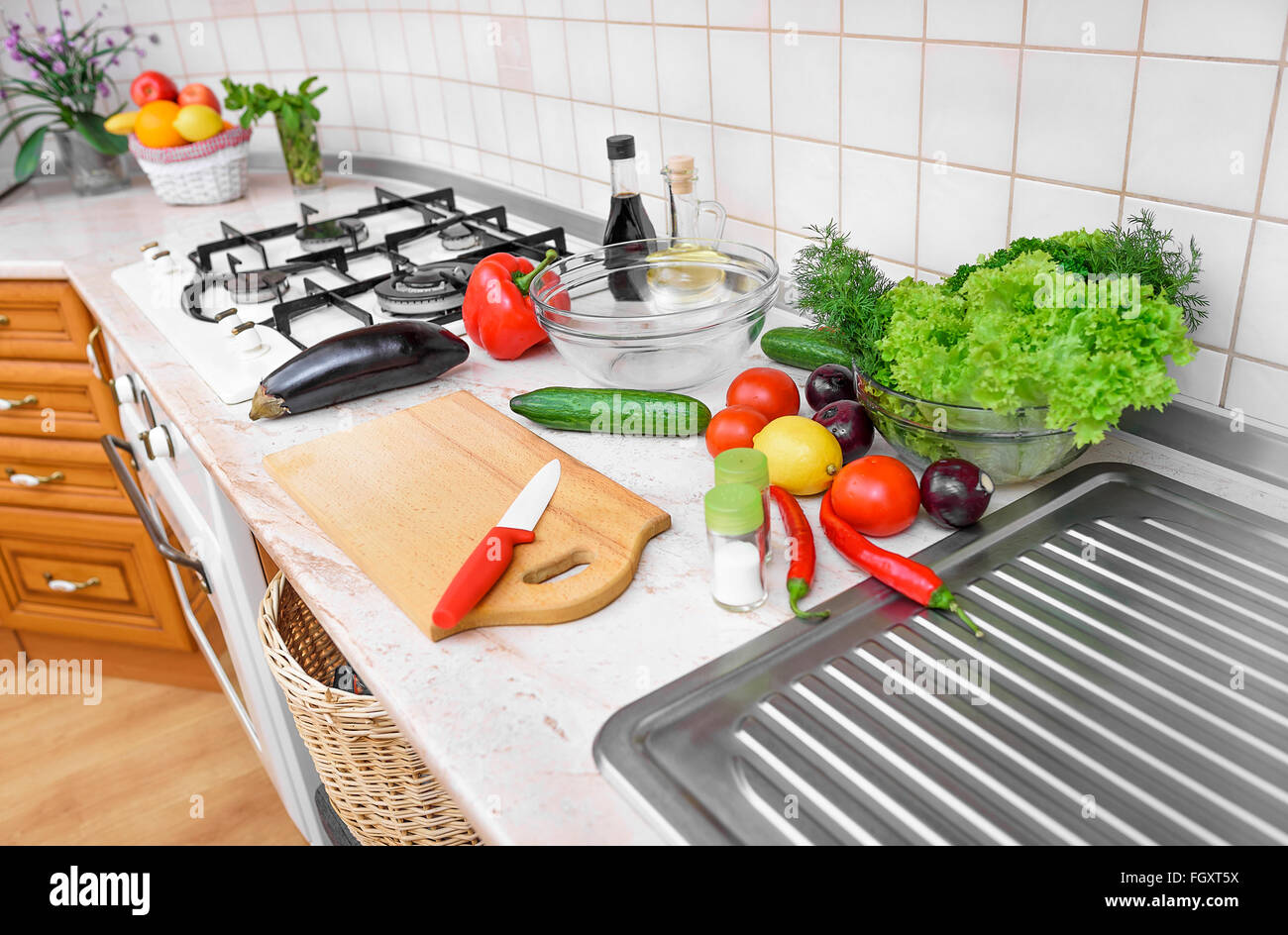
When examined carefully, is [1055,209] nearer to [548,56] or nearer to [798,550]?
[798,550]

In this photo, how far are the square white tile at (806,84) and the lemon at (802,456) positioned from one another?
476 mm

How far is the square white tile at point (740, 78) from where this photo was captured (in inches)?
49.4

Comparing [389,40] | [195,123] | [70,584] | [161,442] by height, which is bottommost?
[70,584]

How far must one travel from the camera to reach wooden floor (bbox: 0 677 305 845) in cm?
188

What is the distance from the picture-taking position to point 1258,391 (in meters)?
0.89

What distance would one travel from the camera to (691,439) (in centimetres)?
106

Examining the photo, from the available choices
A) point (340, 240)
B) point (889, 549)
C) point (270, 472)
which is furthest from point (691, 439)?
point (340, 240)

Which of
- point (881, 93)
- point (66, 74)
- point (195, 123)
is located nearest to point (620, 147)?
point (881, 93)

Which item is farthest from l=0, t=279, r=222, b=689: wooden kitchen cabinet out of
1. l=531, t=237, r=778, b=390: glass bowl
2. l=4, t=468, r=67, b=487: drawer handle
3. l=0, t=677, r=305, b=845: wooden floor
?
l=531, t=237, r=778, b=390: glass bowl

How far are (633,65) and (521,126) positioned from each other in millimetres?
398
